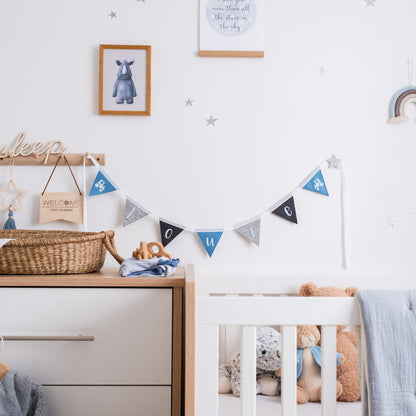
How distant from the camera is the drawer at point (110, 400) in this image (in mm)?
1265

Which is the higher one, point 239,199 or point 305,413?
point 239,199

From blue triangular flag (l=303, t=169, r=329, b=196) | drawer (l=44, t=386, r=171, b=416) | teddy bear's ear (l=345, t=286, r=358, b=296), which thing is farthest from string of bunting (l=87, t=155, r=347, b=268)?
drawer (l=44, t=386, r=171, b=416)

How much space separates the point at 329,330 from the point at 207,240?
2.35ft

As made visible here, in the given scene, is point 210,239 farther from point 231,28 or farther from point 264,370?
point 231,28

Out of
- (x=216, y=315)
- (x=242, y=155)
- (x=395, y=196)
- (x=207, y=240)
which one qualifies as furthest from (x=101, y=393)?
(x=395, y=196)

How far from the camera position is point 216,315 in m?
1.13

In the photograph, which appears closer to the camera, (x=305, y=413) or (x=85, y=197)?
(x=305, y=413)

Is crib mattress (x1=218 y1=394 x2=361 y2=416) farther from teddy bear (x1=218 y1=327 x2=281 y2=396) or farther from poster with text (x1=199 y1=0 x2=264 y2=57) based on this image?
poster with text (x1=199 y1=0 x2=264 y2=57)

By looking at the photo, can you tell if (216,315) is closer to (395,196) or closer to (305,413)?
(305,413)

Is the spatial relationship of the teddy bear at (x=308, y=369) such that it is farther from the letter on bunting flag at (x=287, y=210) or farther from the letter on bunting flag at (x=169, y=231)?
the letter on bunting flag at (x=169, y=231)

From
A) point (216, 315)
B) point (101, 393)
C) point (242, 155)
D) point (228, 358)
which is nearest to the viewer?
point (216, 315)

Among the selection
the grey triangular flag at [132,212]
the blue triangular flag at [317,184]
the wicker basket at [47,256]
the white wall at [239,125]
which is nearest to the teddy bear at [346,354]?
the white wall at [239,125]

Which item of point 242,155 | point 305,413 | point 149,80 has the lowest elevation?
point 305,413

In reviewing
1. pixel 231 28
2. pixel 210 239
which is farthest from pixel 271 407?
pixel 231 28
